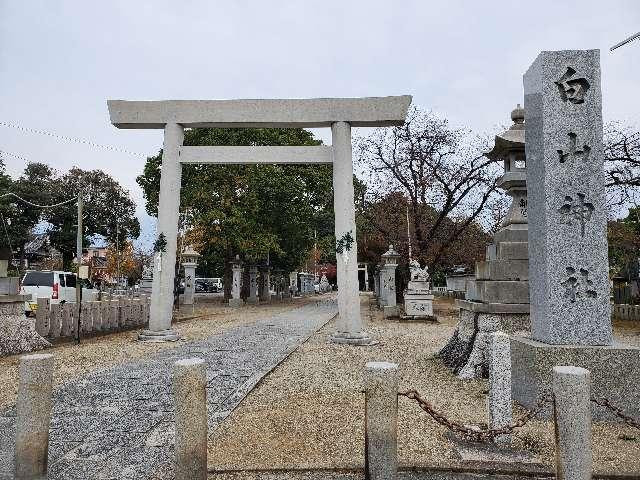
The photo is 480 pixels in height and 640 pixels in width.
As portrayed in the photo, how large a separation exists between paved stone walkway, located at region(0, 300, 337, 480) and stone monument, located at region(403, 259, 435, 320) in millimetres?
10913

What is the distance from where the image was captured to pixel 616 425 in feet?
16.0

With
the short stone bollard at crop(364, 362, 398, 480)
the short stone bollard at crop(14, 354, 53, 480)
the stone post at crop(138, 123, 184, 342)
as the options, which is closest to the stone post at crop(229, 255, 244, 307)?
the stone post at crop(138, 123, 184, 342)

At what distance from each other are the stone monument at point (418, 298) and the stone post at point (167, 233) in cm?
1070

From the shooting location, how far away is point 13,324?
9.76 metres

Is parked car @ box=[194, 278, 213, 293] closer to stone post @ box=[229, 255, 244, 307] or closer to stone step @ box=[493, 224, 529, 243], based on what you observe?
stone post @ box=[229, 255, 244, 307]

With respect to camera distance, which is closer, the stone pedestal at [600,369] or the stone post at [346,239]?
the stone pedestal at [600,369]

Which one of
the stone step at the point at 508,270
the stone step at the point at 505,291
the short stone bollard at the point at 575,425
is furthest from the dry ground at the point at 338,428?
the stone step at the point at 508,270

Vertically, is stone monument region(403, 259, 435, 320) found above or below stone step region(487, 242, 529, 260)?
below

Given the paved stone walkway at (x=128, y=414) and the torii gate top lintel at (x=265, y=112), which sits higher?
the torii gate top lintel at (x=265, y=112)

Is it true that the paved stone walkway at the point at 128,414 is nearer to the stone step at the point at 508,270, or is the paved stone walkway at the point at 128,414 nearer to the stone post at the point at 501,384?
the stone post at the point at 501,384

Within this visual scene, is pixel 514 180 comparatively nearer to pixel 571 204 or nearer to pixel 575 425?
pixel 571 204

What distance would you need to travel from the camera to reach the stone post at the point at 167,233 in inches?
464

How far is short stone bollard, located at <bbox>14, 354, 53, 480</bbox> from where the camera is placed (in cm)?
335

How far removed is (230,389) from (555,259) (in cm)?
429
